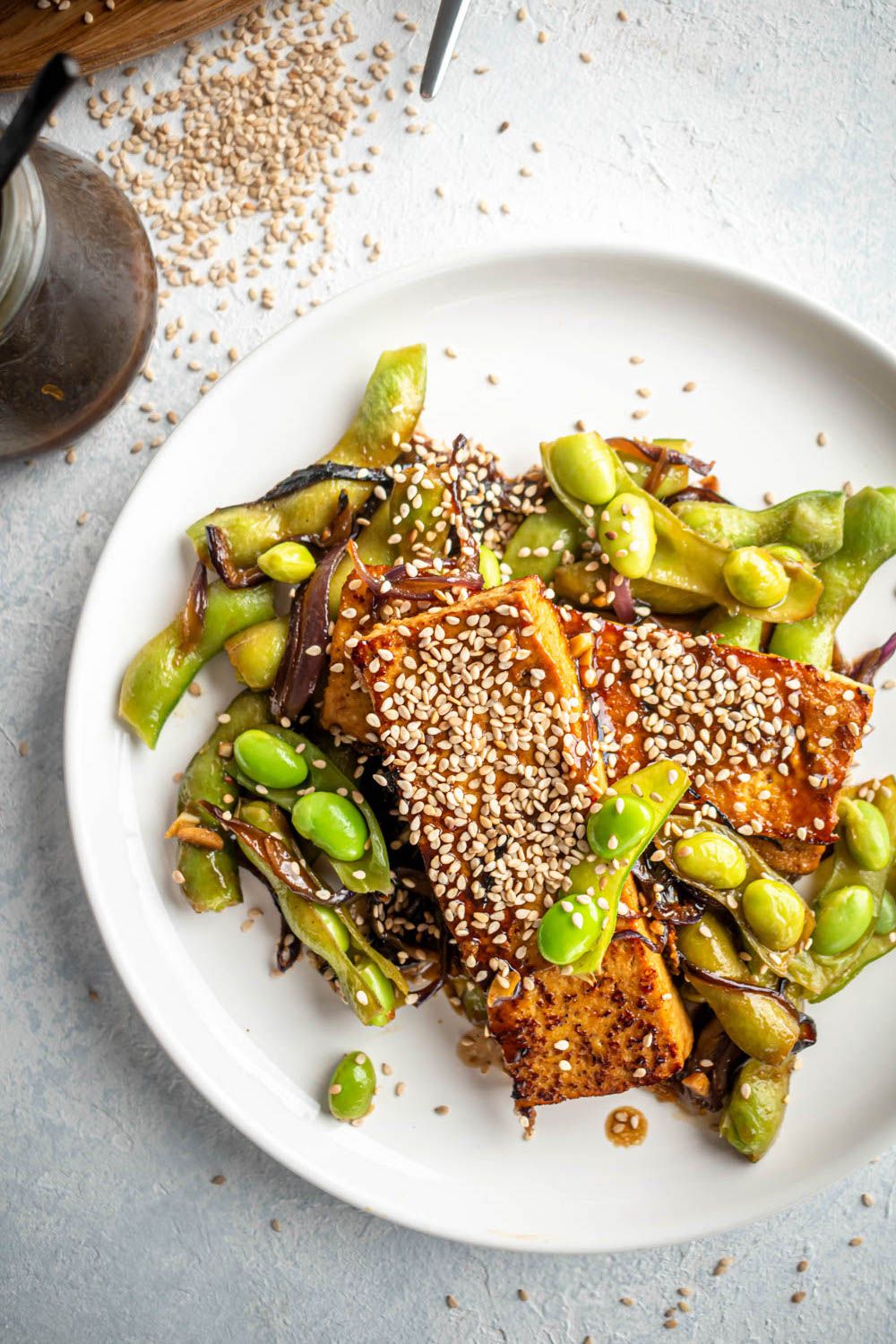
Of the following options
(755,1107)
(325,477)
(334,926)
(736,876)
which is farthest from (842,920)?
(325,477)

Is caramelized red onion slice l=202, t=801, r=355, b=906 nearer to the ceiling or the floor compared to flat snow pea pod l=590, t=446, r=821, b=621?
nearer to the floor

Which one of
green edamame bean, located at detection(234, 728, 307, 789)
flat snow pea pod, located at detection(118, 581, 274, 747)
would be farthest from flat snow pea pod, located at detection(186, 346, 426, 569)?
green edamame bean, located at detection(234, 728, 307, 789)

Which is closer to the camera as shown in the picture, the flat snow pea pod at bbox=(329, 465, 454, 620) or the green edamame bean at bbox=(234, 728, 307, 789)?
the green edamame bean at bbox=(234, 728, 307, 789)

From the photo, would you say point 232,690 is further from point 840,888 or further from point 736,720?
point 840,888

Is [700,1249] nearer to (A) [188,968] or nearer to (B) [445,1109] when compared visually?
(B) [445,1109]

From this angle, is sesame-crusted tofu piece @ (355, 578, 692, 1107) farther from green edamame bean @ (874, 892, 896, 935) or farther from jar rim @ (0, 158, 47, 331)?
jar rim @ (0, 158, 47, 331)

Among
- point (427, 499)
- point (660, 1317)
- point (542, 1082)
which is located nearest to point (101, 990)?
point (542, 1082)
